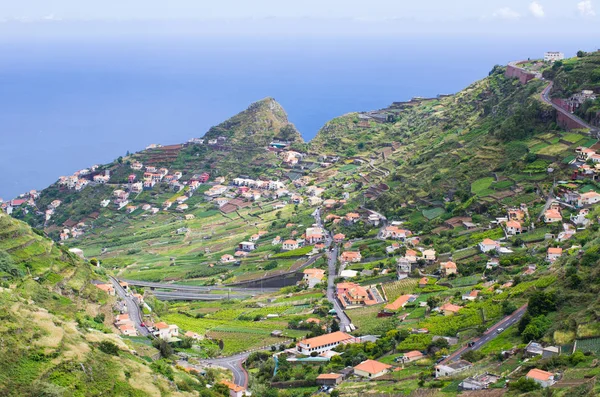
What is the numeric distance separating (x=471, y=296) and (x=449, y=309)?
69.2 inches

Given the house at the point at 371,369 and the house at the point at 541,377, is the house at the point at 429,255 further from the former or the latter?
the house at the point at 541,377

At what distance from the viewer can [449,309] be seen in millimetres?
33062

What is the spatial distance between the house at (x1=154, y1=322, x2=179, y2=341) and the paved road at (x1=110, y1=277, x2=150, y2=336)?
18.0 inches

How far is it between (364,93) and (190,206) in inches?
4435

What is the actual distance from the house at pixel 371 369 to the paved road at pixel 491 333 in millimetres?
2165

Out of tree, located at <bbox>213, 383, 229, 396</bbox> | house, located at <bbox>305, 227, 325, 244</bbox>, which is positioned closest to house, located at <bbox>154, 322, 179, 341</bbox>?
tree, located at <bbox>213, 383, 229, 396</bbox>

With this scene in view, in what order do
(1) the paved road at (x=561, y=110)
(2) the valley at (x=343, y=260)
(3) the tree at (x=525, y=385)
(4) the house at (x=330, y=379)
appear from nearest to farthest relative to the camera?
(3) the tree at (x=525, y=385) → (2) the valley at (x=343, y=260) → (4) the house at (x=330, y=379) → (1) the paved road at (x=561, y=110)

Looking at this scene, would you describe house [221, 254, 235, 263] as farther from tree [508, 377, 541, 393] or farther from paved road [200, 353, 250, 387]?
tree [508, 377, 541, 393]

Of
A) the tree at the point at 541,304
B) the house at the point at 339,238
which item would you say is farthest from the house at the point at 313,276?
the tree at the point at 541,304

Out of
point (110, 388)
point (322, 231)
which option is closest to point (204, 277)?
point (322, 231)

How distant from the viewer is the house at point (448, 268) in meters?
39.3

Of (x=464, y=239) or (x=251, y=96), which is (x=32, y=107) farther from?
(x=464, y=239)

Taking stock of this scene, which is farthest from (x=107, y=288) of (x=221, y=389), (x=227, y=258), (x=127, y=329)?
A: (x=227, y=258)

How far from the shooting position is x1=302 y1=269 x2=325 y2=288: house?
45281 mm
